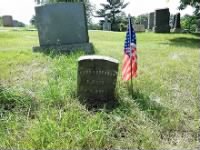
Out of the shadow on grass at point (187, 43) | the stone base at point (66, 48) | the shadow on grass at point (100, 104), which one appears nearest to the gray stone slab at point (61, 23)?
the stone base at point (66, 48)

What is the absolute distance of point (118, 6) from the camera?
6600 centimetres

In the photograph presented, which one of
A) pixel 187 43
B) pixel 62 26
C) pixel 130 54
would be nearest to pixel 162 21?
pixel 187 43

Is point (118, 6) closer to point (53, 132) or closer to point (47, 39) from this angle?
point (47, 39)

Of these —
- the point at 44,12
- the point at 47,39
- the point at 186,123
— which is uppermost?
the point at 44,12

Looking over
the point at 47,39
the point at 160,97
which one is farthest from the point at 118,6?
the point at 160,97

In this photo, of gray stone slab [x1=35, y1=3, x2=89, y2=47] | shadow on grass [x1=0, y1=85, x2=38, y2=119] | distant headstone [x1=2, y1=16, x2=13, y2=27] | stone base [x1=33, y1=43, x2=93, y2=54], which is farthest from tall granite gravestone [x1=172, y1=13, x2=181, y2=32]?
shadow on grass [x1=0, y1=85, x2=38, y2=119]

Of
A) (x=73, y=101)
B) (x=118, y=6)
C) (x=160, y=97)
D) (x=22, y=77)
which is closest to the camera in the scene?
(x=73, y=101)

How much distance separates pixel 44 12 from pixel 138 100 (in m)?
5.35

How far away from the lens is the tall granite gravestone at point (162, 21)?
2128 cm

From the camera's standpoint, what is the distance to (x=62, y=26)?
9.49m

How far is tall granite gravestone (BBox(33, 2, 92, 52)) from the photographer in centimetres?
938

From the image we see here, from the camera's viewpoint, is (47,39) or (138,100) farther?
(47,39)

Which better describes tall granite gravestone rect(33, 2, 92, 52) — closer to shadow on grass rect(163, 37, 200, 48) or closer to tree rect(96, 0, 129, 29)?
shadow on grass rect(163, 37, 200, 48)

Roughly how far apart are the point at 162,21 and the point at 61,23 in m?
13.3
